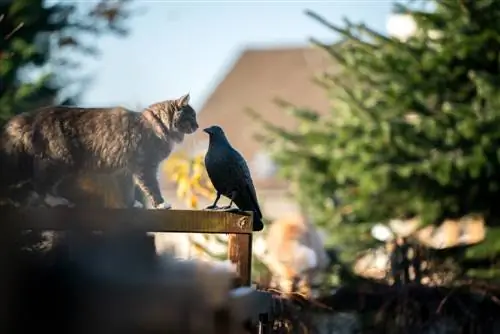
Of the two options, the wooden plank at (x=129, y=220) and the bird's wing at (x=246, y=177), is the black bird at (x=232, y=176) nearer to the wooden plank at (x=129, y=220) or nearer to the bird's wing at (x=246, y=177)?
the bird's wing at (x=246, y=177)

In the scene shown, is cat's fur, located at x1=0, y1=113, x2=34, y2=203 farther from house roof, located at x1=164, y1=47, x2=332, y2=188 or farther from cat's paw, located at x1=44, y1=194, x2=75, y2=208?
house roof, located at x1=164, y1=47, x2=332, y2=188

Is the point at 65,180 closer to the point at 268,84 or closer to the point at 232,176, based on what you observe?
A: the point at 232,176

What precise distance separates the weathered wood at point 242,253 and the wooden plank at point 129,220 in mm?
27

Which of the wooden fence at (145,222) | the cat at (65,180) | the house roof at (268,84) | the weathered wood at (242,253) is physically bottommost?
the weathered wood at (242,253)

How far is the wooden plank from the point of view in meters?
2.32

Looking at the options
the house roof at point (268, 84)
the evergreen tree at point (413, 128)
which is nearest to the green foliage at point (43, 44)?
the evergreen tree at point (413, 128)

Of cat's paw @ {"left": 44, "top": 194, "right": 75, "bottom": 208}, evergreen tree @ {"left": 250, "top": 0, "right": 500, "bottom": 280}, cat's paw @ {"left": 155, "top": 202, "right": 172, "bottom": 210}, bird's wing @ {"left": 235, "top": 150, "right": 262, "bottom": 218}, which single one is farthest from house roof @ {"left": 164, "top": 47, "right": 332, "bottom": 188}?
cat's paw @ {"left": 44, "top": 194, "right": 75, "bottom": 208}

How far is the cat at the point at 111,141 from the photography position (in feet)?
8.98

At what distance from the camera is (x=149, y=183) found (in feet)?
9.05

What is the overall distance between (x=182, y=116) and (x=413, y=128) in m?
4.75

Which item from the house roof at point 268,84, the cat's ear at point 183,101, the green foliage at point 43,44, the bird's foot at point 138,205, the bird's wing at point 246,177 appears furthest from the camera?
the house roof at point 268,84

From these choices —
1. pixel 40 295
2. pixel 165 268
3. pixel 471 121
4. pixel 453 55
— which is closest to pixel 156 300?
pixel 165 268

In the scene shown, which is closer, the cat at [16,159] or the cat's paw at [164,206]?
the cat at [16,159]

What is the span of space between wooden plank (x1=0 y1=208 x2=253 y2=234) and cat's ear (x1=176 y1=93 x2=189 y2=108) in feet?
1.14
